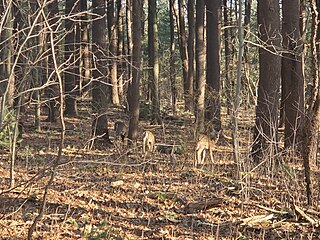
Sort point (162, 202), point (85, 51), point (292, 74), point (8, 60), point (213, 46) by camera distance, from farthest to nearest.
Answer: point (213, 46)
point (292, 74)
point (162, 202)
point (85, 51)
point (8, 60)

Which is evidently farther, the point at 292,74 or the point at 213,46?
the point at 213,46

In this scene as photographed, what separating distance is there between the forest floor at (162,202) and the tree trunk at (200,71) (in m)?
2.28

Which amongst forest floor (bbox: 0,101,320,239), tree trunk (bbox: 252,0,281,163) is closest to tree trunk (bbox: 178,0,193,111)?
tree trunk (bbox: 252,0,281,163)

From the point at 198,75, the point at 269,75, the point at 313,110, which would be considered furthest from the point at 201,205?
the point at 198,75

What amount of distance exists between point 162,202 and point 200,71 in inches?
374

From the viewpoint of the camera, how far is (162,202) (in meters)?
7.67

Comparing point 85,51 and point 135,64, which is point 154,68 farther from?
point 85,51

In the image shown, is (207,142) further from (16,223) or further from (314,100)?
(16,223)

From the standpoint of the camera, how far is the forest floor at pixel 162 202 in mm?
6133

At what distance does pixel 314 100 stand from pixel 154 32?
14069 mm

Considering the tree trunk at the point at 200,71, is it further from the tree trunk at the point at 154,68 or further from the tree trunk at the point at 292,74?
the tree trunk at the point at 292,74

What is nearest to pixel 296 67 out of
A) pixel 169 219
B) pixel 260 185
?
pixel 260 185

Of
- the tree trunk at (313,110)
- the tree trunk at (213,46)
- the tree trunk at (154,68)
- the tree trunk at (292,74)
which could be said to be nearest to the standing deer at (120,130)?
the tree trunk at (154,68)

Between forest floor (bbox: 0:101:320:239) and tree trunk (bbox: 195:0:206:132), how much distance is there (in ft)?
7.50
